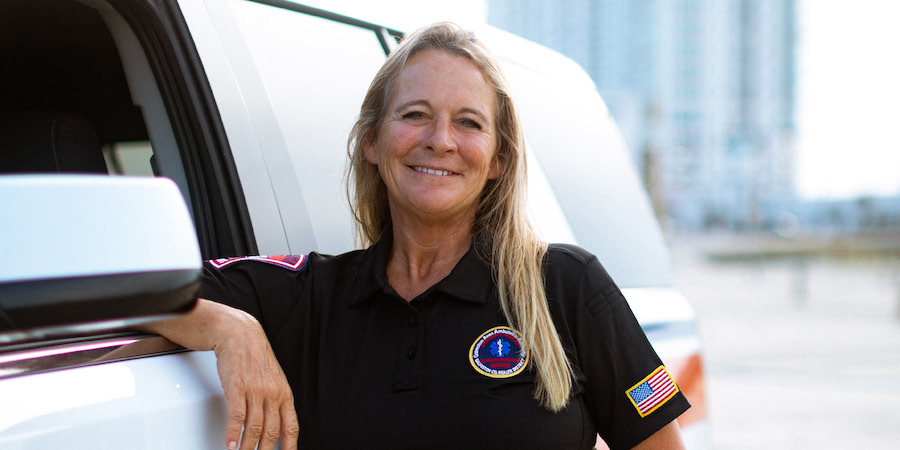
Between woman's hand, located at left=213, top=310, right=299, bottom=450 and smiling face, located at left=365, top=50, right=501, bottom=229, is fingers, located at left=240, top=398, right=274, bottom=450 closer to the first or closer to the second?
woman's hand, located at left=213, top=310, right=299, bottom=450

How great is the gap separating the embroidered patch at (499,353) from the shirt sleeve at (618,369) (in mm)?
126

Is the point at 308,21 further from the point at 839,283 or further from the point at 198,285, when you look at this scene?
the point at 839,283

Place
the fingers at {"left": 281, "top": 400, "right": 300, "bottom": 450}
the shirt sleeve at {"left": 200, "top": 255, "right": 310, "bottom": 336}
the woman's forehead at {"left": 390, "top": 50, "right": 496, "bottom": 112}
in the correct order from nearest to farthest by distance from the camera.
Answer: the fingers at {"left": 281, "top": 400, "right": 300, "bottom": 450}
the shirt sleeve at {"left": 200, "top": 255, "right": 310, "bottom": 336}
the woman's forehead at {"left": 390, "top": 50, "right": 496, "bottom": 112}

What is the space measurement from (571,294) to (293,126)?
0.67 m

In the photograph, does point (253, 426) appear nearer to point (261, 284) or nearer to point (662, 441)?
point (261, 284)

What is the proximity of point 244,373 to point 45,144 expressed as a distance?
72 cm

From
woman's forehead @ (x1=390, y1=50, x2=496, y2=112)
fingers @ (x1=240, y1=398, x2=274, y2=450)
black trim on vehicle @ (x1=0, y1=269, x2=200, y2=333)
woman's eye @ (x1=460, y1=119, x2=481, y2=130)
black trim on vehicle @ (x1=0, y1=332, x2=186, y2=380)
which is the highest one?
woman's forehead @ (x1=390, y1=50, x2=496, y2=112)

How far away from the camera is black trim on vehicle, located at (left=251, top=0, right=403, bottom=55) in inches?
79.7

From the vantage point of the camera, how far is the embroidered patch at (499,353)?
5.25 ft

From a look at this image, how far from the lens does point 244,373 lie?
1396 millimetres

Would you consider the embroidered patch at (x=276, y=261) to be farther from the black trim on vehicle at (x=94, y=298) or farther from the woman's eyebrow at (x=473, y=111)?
the black trim on vehicle at (x=94, y=298)

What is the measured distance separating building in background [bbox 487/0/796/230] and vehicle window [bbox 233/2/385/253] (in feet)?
228

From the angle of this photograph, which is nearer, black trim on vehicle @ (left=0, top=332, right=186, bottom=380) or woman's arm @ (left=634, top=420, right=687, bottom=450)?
black trim on vehicle @ (left=0, top=332, right=186, bottom=380)

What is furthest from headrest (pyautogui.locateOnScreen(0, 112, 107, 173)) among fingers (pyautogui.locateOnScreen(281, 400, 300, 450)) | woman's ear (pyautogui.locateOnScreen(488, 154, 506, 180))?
woman's ear (pyautogui.locateOnScreen(488, 154, 506, 180))
